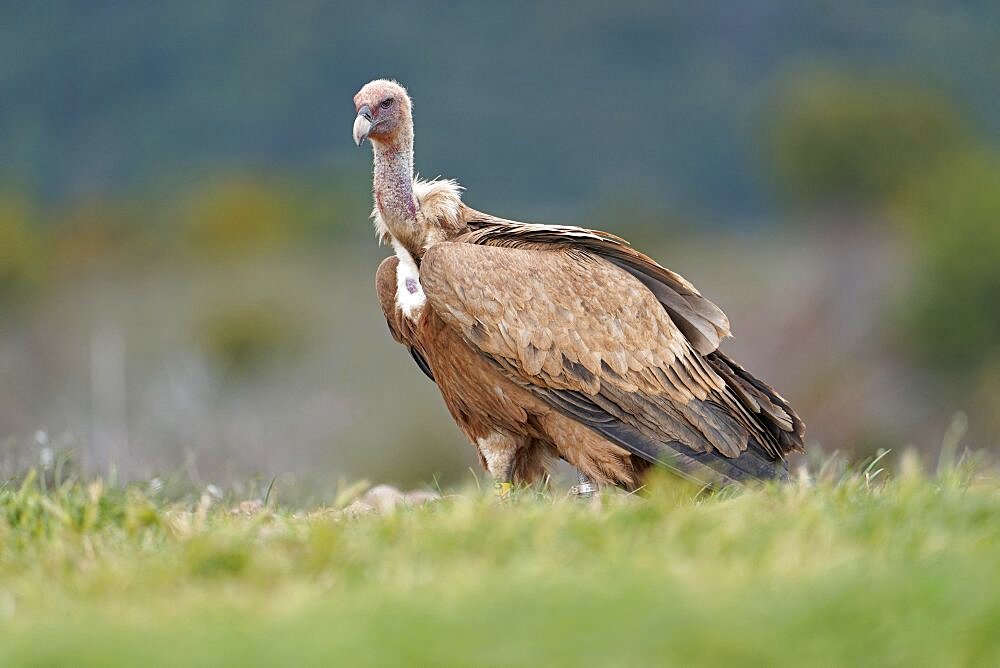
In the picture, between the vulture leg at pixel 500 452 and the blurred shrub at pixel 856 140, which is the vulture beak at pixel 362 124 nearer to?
the vulture leg at pixel 500 452

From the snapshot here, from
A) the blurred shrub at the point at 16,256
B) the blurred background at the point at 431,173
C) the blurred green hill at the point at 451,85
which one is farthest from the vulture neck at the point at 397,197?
the blurred green hill at the point at 451,85

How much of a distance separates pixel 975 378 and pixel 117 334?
21.3 m

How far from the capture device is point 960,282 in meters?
40.4

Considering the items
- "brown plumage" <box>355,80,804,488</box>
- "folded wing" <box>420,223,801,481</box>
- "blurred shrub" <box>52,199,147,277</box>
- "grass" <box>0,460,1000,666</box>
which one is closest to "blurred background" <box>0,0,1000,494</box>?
"blurred shrub" <box>52,199,147,277</box>

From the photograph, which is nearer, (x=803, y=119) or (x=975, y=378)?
(x=975, y=378)

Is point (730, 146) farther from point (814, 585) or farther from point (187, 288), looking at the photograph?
point (814, 585)

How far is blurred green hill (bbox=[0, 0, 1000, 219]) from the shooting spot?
259 feet

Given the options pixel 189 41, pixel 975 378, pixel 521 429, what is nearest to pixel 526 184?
pixel 189 41

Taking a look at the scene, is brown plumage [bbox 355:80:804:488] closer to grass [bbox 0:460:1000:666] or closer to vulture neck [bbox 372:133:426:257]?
vulture neck [bbox 372:133:426:257]

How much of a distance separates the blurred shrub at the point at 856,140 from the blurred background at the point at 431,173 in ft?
0.40

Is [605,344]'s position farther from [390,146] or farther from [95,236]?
[95,236]

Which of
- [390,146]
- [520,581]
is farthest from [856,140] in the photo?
[520,581]

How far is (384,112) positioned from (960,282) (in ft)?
111

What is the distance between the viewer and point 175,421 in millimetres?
27172
